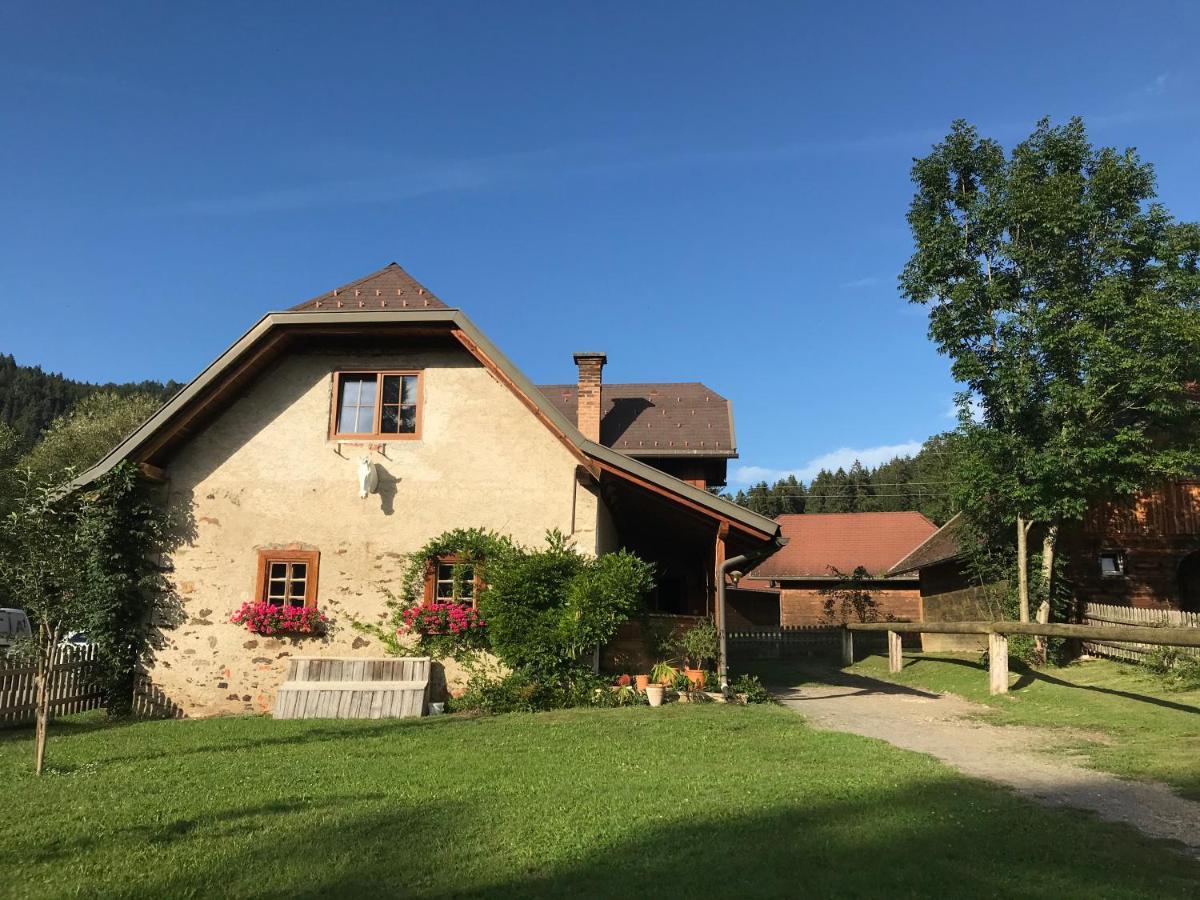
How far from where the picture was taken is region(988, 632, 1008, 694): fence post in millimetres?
14598

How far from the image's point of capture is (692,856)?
16.6 ft

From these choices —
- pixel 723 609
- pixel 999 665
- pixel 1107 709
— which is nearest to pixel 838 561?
pixel 999 665

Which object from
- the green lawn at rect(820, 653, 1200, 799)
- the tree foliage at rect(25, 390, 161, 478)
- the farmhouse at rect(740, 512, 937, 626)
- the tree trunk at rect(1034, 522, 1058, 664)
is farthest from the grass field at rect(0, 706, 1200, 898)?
the tree foliage at rect(25, 390, 161, 478)

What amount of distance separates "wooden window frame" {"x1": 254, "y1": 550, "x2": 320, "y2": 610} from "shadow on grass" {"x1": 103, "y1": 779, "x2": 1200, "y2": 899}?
286 inches

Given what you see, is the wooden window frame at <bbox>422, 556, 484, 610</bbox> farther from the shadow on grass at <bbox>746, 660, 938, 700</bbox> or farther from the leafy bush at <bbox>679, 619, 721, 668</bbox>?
the shadow on grass at <bbox>746, 660, 938, 700</bbox>

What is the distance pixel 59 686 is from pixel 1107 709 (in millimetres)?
15729

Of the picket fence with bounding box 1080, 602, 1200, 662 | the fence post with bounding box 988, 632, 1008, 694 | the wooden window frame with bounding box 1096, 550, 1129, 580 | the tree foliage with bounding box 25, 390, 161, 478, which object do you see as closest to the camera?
the fence post with bounding box 988, 632, 1008, 694

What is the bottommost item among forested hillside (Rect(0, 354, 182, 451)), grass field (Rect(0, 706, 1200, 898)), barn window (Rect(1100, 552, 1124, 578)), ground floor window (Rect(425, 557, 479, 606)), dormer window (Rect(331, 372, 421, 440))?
grass field (Rect(0, 706, 1200, 898))

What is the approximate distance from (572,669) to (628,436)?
10.5m

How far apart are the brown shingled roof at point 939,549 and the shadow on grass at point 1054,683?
508cm

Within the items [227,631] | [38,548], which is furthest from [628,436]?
[38,548]

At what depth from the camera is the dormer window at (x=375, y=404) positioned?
45.9ft

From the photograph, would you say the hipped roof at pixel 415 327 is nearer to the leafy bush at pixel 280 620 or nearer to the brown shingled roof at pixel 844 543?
the leafy bush at pixel 280 620

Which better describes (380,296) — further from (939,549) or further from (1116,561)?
(939,549)
